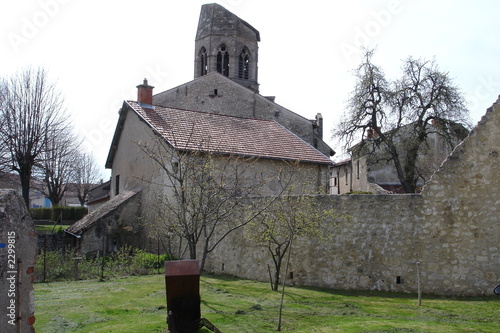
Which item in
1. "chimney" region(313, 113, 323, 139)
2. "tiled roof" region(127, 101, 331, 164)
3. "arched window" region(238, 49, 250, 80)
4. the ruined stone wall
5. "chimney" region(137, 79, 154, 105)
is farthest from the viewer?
"arched window" region(238, 49, 250, 80)

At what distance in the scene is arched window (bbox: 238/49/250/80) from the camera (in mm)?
44656

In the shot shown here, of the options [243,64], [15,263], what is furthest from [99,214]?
[243,64]

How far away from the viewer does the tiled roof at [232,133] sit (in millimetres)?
22500

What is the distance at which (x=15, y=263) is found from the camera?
6371 mm

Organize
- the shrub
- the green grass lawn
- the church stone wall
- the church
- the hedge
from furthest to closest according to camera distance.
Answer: the hedge
the church
the shrub
the church stone wall
the green grass lawn

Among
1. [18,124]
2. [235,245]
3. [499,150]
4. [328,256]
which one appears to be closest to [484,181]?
[499,150]

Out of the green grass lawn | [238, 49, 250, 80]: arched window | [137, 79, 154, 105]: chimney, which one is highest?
[238, 49, 250, 80]: arched window

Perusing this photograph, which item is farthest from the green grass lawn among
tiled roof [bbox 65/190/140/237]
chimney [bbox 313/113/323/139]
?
chimney [bbox 313/113/323/139]

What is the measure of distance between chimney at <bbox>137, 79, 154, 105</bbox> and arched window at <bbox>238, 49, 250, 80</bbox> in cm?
1990

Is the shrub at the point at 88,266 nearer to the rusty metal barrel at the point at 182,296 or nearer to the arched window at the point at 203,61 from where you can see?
the rusty metal barrel at the point at 182,296

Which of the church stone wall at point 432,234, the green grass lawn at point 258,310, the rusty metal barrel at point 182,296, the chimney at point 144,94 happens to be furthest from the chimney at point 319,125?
the rusty metal barrel at point 182,296

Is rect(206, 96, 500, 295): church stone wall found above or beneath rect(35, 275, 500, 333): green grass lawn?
above

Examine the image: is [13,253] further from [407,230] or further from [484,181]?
[484,181]

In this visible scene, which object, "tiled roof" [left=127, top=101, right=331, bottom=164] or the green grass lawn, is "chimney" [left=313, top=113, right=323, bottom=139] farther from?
the green grass lawn
